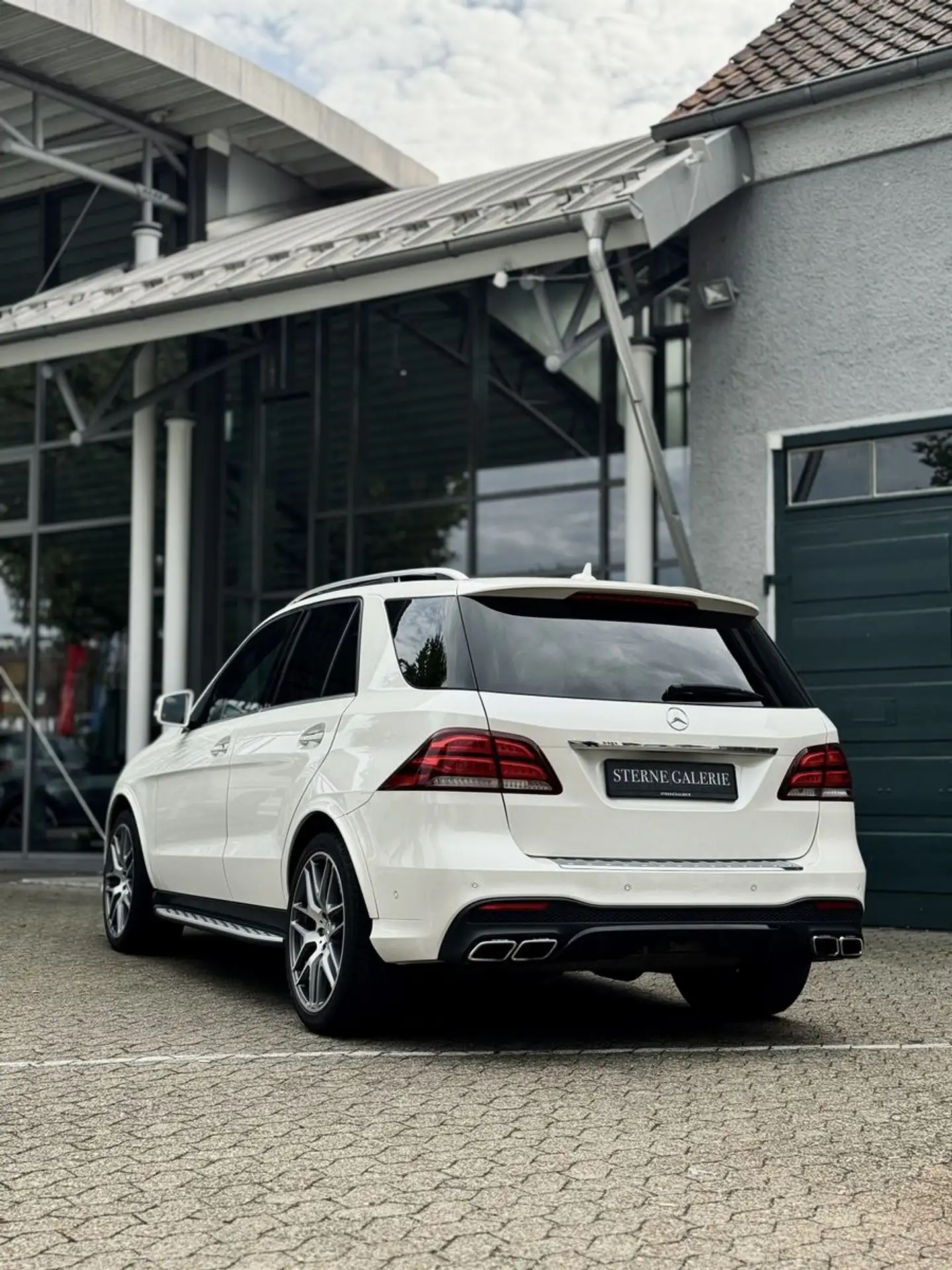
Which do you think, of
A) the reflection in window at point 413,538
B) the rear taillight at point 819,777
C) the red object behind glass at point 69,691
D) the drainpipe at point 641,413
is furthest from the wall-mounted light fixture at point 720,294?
the red object behind glass at point 69,691

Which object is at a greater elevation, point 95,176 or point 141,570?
point 95,176

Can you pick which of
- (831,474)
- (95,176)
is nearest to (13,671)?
(95,176)

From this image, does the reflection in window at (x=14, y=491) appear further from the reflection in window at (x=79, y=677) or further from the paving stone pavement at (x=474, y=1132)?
the paving stone pavement at (x=474, y=1132)

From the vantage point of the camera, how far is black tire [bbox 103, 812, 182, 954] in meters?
8.76

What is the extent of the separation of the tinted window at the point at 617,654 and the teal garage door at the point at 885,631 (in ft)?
14.3

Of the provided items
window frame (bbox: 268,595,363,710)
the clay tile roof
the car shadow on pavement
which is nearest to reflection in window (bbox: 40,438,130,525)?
the clay tile roof

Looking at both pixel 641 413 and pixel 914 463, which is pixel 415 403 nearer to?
pixel 641 413

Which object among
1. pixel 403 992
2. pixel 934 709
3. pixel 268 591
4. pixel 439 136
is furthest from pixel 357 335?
pixel 403 992

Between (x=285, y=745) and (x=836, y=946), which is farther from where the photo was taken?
(x=285, y=745)

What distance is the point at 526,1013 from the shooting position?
7.18 metres

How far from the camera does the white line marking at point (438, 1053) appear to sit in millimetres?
5973

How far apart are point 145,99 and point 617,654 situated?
10.8 meters

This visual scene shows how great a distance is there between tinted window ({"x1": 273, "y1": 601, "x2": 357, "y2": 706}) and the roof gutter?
5.75m

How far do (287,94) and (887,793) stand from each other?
9042 millimetres
